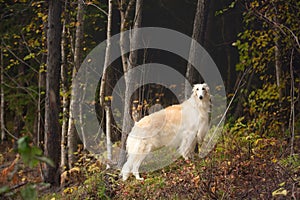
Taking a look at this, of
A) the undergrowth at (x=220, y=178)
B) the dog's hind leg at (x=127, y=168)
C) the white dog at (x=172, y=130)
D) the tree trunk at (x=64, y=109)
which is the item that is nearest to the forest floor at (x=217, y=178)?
the undergrowth at (x=220, y=178)

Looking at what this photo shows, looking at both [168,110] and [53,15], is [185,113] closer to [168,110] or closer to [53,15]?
[168,110]

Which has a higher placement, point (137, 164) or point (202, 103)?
point (202, 103)

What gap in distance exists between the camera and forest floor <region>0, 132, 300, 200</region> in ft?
20.6

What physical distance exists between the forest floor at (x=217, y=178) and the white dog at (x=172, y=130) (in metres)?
0.40

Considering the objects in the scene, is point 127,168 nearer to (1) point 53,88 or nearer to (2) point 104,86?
(2) point 104,86

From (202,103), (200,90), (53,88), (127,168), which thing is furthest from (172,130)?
(53,88)

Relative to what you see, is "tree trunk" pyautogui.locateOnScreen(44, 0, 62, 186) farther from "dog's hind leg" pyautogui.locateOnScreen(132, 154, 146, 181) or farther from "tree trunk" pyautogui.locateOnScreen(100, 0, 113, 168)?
"dog's hind leg" pyautogui.locateOnScreen(132, 154, 146, 181)

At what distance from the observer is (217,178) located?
Answer: 7.08 meters

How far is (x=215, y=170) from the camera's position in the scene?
24.0ft

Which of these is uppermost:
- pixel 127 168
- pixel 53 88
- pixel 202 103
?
pixel 53 88

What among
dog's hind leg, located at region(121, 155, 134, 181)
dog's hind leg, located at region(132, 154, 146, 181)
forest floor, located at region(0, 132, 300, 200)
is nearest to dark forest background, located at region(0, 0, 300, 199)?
forest floor, located at region(0, 132, 300, 200)

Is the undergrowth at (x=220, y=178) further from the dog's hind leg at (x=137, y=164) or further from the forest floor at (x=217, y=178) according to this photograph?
the dog's hind leg at (x=137, y=164)

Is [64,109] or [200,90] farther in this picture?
[64,109]

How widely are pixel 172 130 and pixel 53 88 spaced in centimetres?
275
